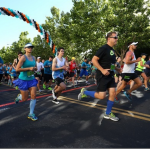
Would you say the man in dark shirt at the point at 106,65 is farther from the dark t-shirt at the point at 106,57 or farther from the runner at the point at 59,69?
the runner at the point at 59,69

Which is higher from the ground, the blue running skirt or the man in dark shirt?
the man in dark shirt

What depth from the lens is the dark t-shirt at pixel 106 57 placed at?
3.34 m

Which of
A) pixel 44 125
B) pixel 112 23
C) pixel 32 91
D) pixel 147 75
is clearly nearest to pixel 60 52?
pixel 32 91

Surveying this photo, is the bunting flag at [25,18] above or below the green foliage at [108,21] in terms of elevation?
below

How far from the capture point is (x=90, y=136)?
269 centimetres

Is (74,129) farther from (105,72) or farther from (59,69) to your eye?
(59,69)

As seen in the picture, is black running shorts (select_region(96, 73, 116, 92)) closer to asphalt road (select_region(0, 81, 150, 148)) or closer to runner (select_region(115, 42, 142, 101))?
asphalt road (select_region(0, 81, 150, 148))

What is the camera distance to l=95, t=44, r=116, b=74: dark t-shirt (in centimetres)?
334

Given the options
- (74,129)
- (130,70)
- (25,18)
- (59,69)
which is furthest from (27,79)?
(25,18)

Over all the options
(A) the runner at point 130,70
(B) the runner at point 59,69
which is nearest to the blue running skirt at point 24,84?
(B) the runner at point 59,69

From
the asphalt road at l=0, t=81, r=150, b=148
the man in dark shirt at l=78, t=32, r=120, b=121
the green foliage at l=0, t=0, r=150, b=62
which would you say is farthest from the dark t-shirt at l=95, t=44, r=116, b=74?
the green foliage at l=0, t=0, r=150, b=62

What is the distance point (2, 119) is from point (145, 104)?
4.12 m

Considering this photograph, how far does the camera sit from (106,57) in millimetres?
3389

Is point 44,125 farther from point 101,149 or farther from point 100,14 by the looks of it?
point 100,14
